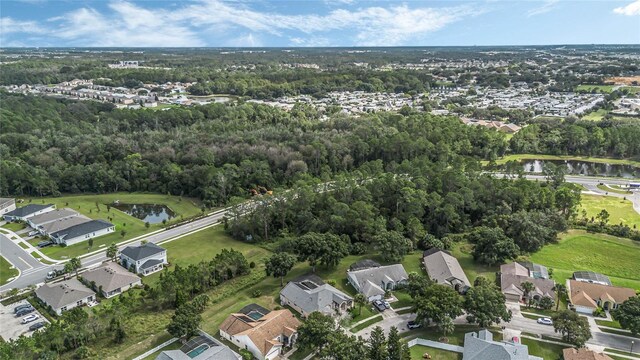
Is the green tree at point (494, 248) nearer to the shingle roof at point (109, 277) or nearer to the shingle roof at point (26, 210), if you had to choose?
the shingle roof at point (109, 277)

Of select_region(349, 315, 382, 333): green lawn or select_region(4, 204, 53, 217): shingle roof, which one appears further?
select_region(4, 204, 53, 217): shingle roof

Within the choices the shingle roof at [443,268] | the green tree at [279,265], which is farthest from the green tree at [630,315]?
the green tree at [279,265]

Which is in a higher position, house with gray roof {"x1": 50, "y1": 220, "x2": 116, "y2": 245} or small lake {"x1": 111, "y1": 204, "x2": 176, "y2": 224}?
house with gray roof {"x1": 50, "y1": 220, "x2": 116, "y2": 245}

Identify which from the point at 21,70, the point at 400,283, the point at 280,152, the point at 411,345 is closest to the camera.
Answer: the point at 411,345

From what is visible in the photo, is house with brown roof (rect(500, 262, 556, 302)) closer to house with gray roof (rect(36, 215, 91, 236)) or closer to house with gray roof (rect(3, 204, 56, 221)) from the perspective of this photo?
house with gray roof (rect(36, 215, 91, 236))

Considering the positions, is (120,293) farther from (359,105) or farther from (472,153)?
(359,105)

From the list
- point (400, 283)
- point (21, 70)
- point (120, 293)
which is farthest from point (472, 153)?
point (21, 70)

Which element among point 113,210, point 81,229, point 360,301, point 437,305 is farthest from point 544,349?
point 113,210

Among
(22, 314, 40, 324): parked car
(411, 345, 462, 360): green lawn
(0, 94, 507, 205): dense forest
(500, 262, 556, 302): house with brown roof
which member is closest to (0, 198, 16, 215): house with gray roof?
(0, 94, 507, 205): dense forest
